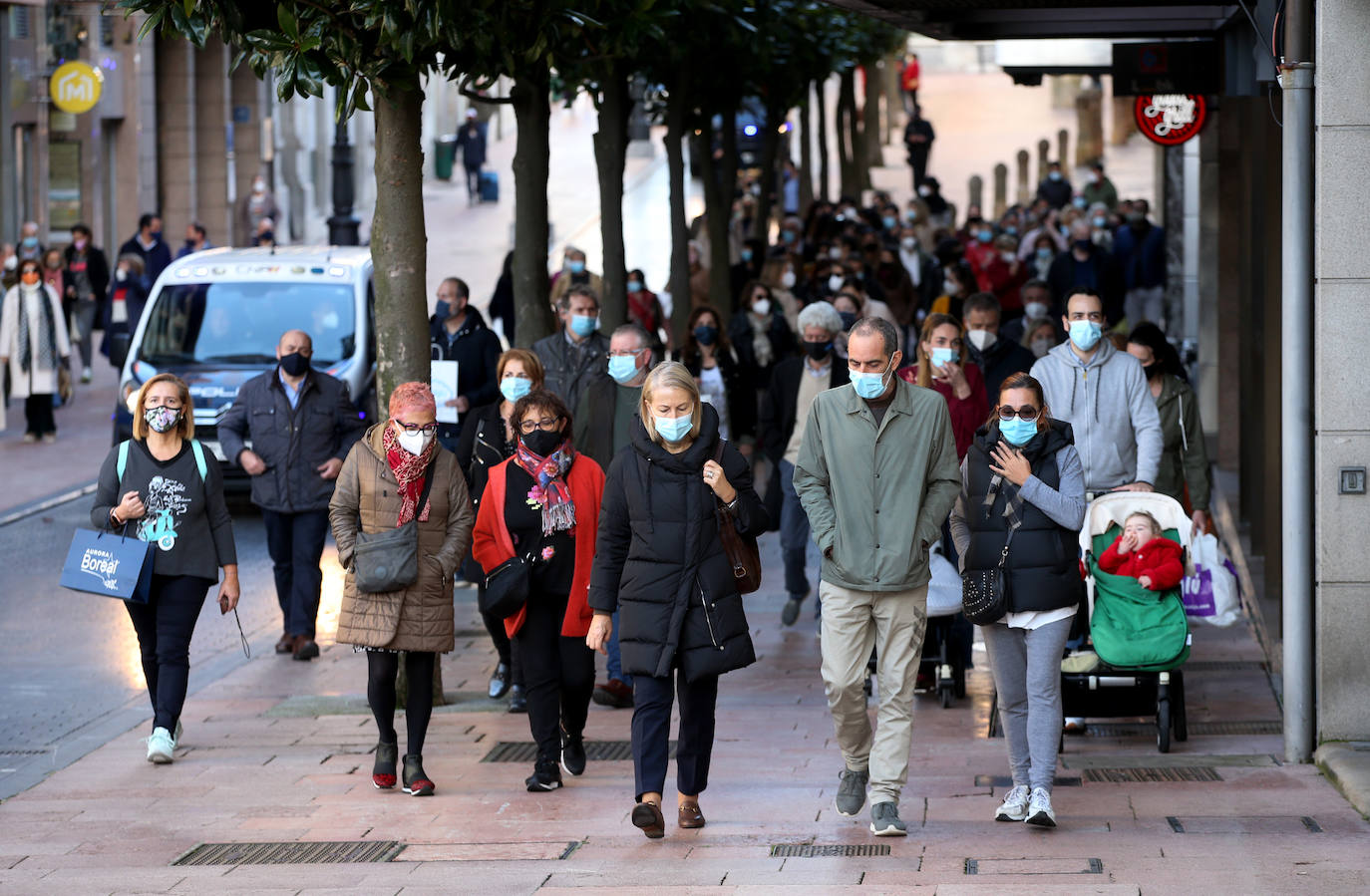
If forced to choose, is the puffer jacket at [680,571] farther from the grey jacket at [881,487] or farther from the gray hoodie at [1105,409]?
the gray hoodie at [1105,409]

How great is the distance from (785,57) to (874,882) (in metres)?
20.3

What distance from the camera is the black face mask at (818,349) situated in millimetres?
11898

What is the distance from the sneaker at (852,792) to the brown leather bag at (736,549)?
772 millimetres

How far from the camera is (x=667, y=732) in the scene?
307 inches

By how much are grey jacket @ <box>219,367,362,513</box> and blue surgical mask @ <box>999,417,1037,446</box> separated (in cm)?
504

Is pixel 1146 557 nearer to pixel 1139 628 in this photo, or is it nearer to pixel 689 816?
pixel 1139 628

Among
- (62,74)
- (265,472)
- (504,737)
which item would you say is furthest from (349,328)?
(62,74)

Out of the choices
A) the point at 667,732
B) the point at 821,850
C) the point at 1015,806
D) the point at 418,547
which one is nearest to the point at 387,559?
the point at 418,547

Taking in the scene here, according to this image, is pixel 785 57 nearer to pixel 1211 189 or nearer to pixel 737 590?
pixel 1211 189

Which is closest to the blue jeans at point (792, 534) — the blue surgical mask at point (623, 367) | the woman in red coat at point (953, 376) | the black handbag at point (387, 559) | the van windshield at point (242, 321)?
the woman in red coat at point (953, 376)

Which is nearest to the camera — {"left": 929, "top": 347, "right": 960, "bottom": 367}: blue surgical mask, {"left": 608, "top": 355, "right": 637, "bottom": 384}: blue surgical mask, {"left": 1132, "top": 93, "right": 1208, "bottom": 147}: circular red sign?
{"left": 608, "top": 355, "right": 637, "bottom": 384}: blue surgical mask

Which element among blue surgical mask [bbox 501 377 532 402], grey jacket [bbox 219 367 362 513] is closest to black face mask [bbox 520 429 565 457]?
blue surgical mask [bbox 501 377 532 402]

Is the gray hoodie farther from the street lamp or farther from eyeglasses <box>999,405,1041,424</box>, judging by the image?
the street lamp

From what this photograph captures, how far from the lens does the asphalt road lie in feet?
32.6
